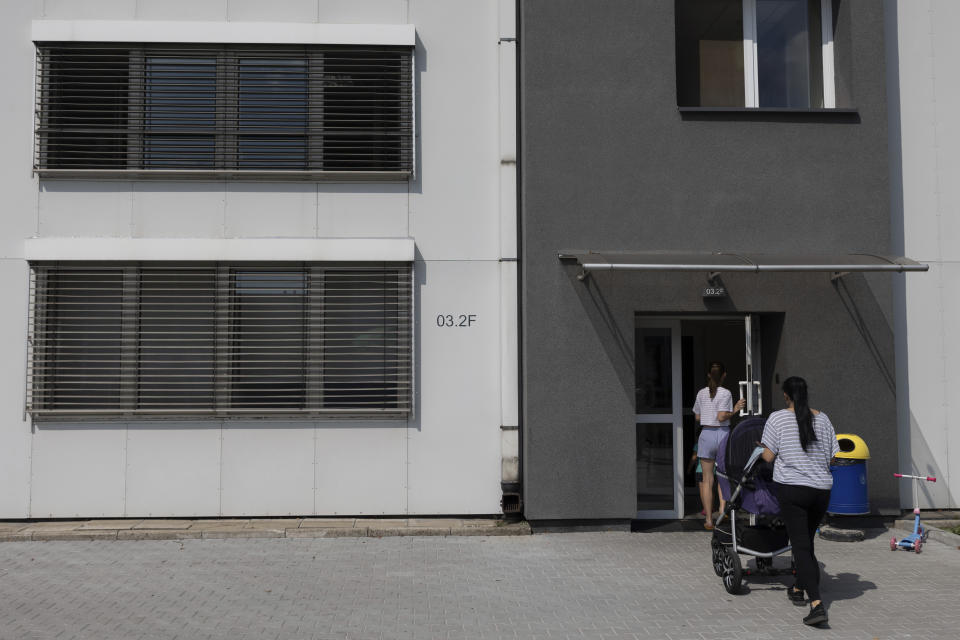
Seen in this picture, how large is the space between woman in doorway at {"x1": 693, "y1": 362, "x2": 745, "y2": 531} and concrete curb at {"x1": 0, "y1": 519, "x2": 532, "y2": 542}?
2.03 metres

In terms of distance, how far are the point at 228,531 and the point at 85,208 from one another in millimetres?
4055

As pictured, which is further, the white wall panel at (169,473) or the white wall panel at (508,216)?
the white wall panel at (508,216)

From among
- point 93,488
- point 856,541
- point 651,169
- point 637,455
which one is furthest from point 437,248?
point 856,541

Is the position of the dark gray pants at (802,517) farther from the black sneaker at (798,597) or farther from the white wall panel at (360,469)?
the white wall panel at (360,469)

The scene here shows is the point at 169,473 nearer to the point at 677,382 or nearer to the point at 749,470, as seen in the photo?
the point at 677,382

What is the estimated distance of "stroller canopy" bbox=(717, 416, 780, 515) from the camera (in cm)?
677

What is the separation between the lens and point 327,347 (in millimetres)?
9672

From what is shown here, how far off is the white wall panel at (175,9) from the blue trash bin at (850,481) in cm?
856

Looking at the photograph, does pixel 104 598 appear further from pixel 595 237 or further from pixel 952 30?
pixel 952 30

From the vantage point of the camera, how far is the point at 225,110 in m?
9.75

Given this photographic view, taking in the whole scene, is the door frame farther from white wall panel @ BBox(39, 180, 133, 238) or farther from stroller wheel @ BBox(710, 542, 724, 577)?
white wall panel @ BBox(39, 180, 133, 238)

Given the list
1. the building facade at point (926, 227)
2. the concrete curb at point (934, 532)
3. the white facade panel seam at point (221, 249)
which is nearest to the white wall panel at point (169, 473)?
the white facade panel seam at point (221, 249)

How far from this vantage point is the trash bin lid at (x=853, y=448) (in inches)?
343

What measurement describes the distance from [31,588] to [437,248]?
5.24 m
